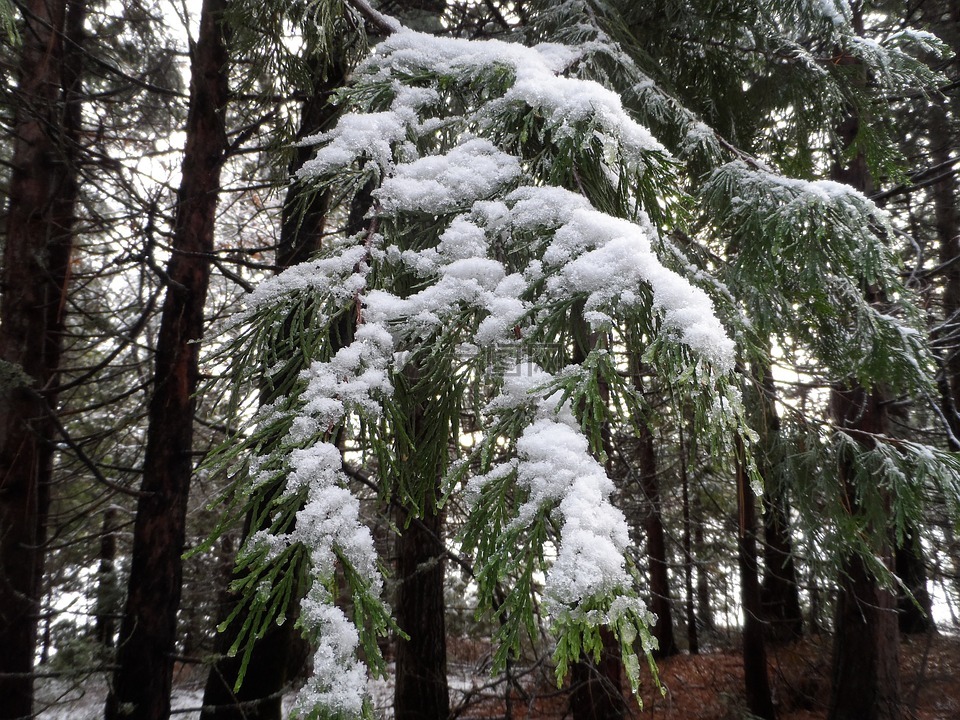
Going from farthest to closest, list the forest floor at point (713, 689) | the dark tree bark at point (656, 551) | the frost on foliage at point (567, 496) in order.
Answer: the dark tree bark at point (656, 551) < the forest floor at point (713, 689) < the frost on foliage at point (567, 496)

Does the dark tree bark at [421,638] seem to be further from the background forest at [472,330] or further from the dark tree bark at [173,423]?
the dark tree bark at [173,423]

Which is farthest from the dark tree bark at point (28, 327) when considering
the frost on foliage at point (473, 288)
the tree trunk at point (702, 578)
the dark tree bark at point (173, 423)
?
the tree trunk at point (702, 578)

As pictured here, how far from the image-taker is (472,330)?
171cm

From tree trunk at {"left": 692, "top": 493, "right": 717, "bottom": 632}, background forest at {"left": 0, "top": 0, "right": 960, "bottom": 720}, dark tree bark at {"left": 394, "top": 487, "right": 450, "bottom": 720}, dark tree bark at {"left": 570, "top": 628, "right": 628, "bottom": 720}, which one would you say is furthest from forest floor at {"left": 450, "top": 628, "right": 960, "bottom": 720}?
dark tree bark at {"left": 570, "top": 628, "right": 628, "bottom": 720}

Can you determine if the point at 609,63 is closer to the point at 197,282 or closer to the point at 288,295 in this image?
the point at 288,295

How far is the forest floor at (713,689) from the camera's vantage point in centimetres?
656

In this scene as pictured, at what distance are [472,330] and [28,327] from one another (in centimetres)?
427

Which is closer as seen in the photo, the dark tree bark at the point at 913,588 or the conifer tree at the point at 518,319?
the conifer tree at the point at 518,319

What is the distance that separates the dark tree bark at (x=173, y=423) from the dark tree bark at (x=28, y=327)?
92cm

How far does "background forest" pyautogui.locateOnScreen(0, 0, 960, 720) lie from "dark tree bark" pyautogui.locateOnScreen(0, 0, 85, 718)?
3 cm

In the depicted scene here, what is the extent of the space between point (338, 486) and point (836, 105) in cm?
410

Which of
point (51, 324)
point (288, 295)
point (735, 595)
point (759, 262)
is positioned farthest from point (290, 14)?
point (735, 595)

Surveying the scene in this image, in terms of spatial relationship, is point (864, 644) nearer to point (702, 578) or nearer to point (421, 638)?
point (421, 638)

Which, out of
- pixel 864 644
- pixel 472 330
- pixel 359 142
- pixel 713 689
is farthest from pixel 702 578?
pixel 359 142
